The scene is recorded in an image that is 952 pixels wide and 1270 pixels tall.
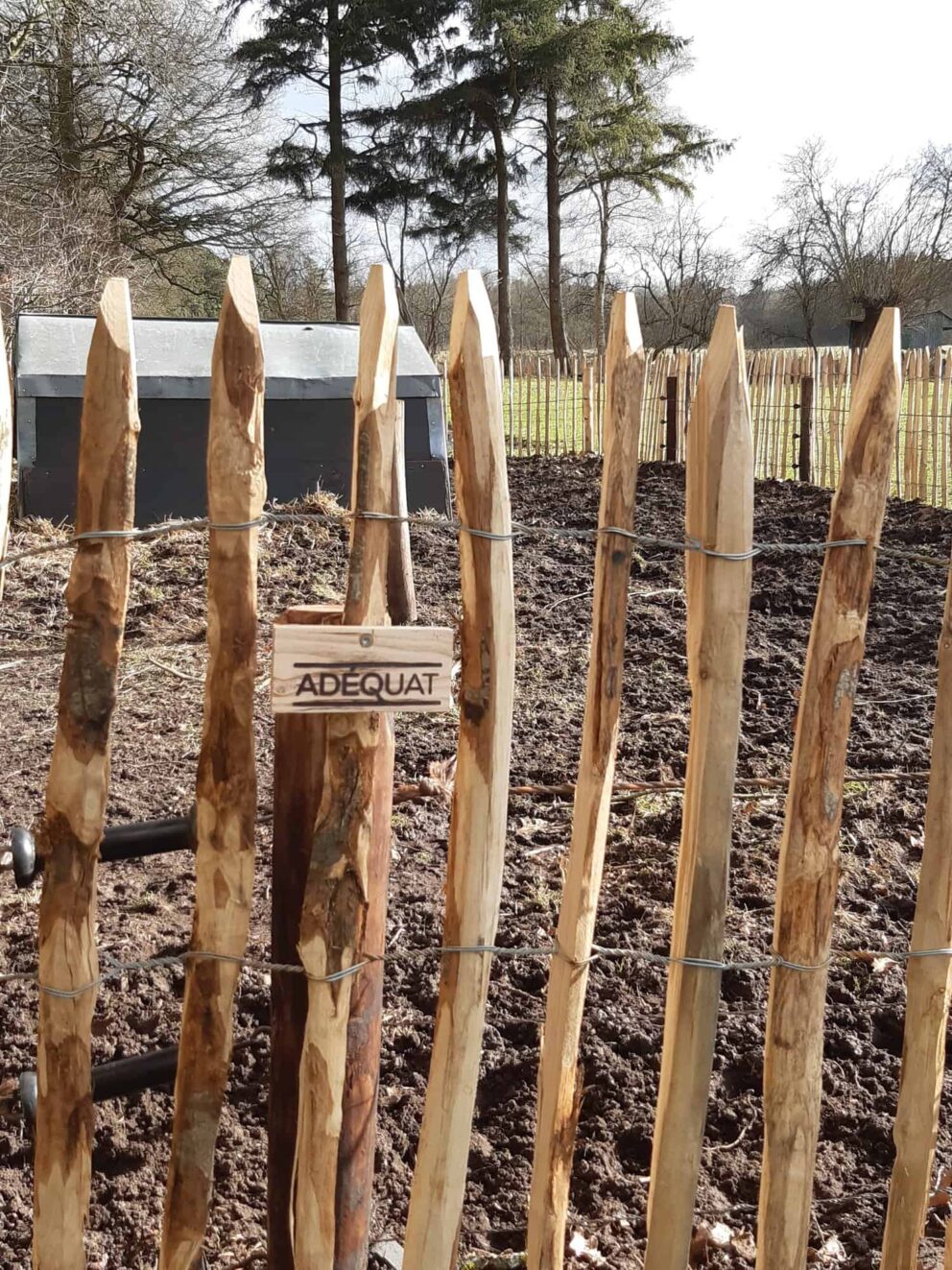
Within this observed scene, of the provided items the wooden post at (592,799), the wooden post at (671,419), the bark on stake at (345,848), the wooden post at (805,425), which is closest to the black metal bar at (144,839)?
the bark on stake at (345,848)

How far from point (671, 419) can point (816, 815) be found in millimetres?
11217

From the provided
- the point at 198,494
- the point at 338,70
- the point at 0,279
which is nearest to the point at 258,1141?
the point at 198,494

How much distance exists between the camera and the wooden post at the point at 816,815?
4.75 ft

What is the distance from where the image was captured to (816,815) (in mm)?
1522

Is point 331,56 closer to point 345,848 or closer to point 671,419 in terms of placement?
point 671,419

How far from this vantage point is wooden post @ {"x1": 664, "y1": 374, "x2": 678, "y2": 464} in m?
12.0

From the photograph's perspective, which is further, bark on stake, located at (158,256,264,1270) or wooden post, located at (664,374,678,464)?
wooden post, located at (664,374,678,464)

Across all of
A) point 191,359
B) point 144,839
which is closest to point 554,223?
point 191,359

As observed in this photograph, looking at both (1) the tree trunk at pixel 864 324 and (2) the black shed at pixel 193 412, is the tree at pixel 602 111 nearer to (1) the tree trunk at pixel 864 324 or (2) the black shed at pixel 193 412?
(1) the tree trunk at pixel 864 324

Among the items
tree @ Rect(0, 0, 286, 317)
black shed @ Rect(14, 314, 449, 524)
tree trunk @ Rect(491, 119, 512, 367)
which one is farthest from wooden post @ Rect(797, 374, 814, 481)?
tree trunk @ Rect(491, 119, 512, 367)

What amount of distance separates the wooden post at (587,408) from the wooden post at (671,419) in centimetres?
103

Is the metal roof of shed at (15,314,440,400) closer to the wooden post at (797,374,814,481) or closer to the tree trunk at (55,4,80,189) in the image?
the wooden post at (797,374,814,481)

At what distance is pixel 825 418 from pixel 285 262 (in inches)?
649

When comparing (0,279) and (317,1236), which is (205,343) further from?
(317,1236)
